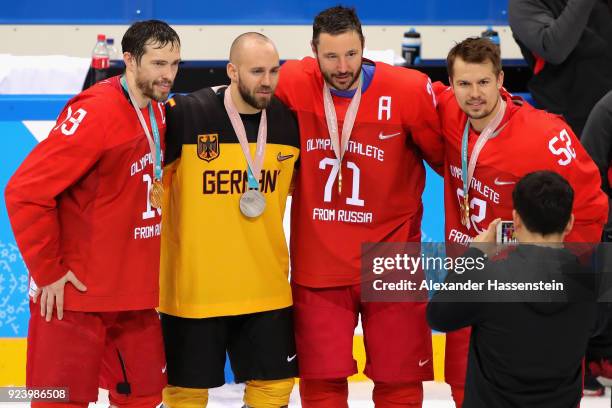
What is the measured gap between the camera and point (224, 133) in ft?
14.3

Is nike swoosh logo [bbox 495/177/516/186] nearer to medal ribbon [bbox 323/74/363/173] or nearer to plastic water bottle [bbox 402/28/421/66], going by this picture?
medal ribbon [bbox 323/74/363/173]

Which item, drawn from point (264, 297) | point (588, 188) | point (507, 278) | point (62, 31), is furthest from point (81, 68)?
point (507, 278)

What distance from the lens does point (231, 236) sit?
A: 441cm

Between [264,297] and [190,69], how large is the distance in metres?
2.27

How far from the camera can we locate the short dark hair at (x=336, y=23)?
14.4 feet

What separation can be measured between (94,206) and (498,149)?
1.53 metres

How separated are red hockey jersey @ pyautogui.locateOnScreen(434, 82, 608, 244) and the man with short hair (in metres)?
0.73

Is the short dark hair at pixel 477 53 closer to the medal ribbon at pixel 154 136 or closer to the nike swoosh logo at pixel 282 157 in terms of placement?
the nike swoosh logo at pixel 282 157

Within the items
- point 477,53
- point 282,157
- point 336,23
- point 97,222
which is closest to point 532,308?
point 477,53

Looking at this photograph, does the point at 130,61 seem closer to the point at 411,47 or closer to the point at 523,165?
the point at 523,165

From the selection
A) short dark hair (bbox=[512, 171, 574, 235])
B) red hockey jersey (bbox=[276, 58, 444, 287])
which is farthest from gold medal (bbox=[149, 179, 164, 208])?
short dark hair (bbox=[512, 171, 574, 235])

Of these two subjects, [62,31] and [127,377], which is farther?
[62,31]

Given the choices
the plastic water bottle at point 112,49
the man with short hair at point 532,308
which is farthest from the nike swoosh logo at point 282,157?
the plastic water bottle at point 112,49

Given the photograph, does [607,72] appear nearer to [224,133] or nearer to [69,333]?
[224,133]
